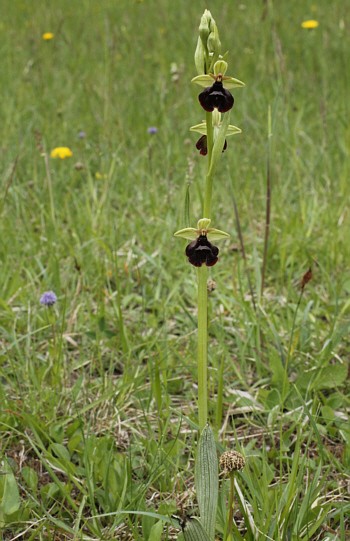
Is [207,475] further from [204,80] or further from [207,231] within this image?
[204,80]

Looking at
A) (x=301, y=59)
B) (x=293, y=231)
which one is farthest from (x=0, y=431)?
(x=301, y=59)

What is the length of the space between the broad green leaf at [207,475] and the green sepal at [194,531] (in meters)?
0.08

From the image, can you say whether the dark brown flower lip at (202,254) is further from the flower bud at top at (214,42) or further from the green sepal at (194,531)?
the green sepal at (194,531)

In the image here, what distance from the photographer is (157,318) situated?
2209 mm

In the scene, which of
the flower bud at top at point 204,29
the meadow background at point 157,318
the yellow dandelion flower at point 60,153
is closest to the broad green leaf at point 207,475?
the meadow background at point 157,318

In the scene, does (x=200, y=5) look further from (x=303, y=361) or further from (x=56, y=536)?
(x=56, y=536)

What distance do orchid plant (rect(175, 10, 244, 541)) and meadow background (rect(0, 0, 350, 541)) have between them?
15 cm

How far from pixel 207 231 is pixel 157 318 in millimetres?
1066

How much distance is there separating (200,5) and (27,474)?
6985 millimetres

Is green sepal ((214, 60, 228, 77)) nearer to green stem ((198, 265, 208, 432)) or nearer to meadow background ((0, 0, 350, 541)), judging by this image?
meadow background ((0, 0, 350, 541))

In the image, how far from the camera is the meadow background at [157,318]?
140 cm

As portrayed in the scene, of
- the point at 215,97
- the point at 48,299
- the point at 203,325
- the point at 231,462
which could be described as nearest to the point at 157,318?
the point at 48,299

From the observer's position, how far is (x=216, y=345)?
213cm

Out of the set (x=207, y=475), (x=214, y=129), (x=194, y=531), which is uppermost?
(x=214, y=129)
